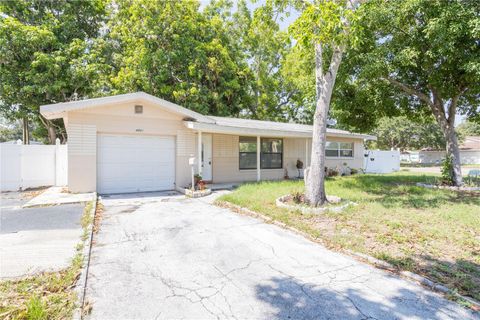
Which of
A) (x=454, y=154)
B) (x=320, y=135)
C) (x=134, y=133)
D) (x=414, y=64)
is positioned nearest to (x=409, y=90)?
(x=414, y=64)

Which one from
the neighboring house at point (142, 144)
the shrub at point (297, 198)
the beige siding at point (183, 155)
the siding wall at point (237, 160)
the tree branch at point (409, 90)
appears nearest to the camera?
A: the shrub at point (297, 198)

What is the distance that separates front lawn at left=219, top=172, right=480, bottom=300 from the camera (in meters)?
3.59

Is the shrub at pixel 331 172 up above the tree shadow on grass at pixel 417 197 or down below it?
above

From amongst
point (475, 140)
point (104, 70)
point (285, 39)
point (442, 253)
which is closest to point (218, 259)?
point (442, 253)

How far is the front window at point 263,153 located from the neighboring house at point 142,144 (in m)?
0.07

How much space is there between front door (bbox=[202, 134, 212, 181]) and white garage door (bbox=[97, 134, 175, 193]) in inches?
65.1

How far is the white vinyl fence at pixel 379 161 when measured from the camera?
1906cm

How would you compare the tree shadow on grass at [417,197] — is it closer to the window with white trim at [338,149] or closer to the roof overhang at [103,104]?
→ the window with white trim at [338,149]

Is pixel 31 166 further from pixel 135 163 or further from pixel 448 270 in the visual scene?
pixel 448 270

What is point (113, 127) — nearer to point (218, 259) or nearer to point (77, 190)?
point (77, 190)

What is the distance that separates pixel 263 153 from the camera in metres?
13.3

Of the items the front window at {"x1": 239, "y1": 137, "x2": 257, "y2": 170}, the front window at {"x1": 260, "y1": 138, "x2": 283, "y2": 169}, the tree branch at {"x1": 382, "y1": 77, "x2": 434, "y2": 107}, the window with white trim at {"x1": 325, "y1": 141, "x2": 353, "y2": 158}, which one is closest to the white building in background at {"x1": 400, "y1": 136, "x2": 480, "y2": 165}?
the window with white trim at {"x1": 325, "y1": 141, "x2": 353, "y2": 158}

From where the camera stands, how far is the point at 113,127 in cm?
894

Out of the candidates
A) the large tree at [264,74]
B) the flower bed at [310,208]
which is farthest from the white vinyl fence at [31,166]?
the large tree at [264,74]
